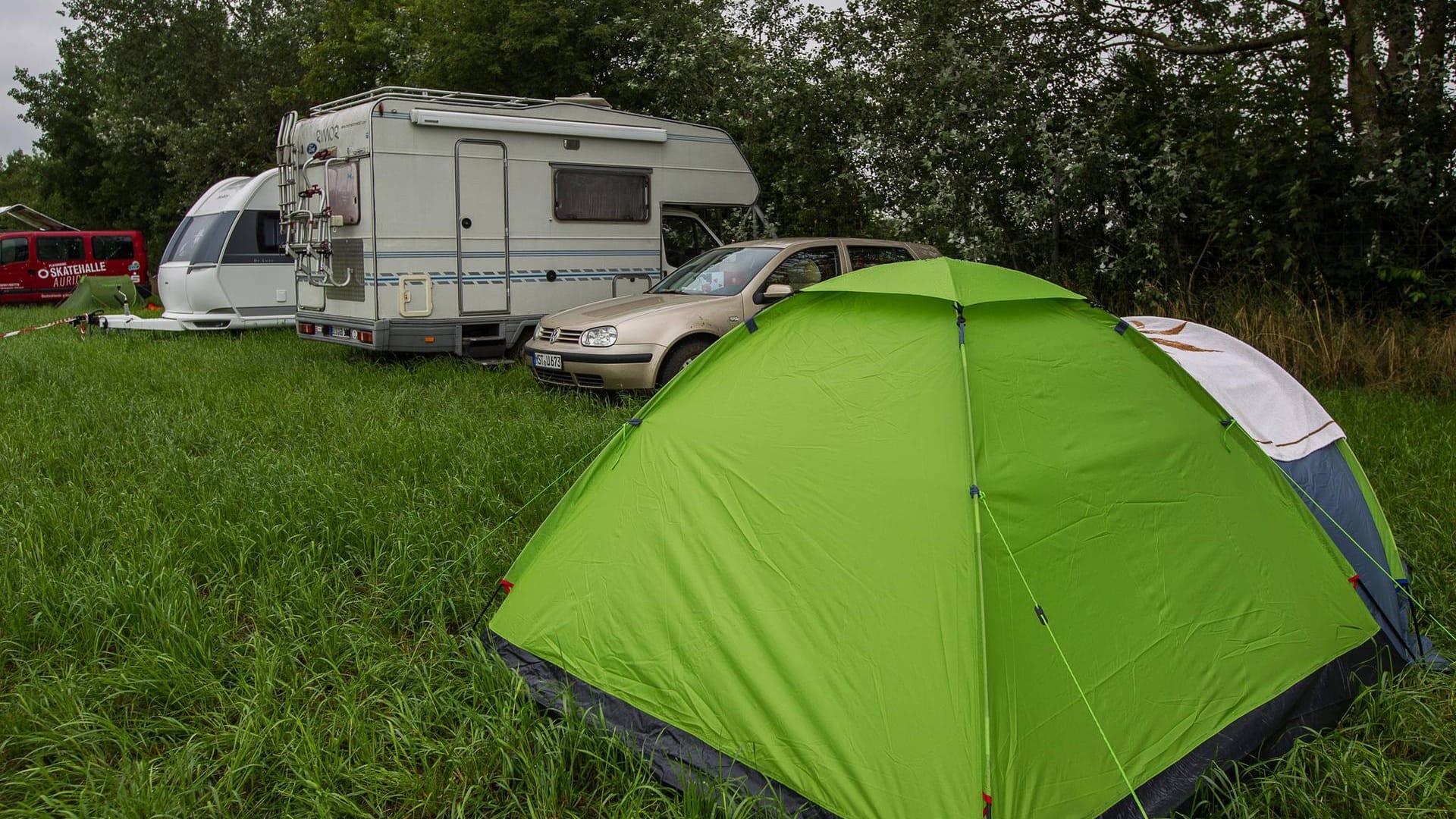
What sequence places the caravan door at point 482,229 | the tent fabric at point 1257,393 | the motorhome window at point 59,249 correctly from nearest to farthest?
the tent fabric at point 1257,393, the caravan door at point 482,229, the motorhome window at point 59,249

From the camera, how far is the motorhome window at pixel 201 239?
43.6ft

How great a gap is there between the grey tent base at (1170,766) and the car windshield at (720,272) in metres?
5.53

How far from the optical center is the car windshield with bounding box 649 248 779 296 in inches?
347

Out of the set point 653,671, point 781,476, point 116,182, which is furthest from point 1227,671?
point 116,182

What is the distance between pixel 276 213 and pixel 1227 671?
43.9 feet

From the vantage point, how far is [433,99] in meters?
10.1

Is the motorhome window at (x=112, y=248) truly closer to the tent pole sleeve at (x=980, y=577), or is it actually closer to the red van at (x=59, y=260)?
Answer: the red van at (x=59, y=260)

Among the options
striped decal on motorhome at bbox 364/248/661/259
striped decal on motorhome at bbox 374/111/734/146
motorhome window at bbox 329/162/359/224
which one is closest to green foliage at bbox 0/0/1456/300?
striped decal on motorhome at bbox 374/111/734/146

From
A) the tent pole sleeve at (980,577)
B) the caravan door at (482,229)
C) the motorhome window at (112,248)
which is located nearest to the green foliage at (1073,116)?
the caravan door at (482,229)

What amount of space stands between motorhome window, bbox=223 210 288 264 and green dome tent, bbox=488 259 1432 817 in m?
11.3

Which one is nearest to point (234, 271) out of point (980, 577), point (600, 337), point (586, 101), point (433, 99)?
point (433, 99)

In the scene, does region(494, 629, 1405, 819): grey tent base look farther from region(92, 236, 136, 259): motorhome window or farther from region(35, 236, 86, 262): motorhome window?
region(35, 236, 86, 262): motorhome window

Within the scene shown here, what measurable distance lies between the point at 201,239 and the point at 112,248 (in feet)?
34.3

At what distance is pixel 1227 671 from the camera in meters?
3.07
